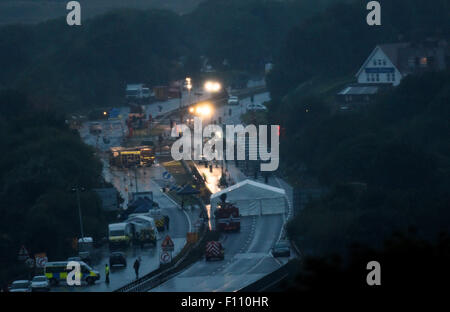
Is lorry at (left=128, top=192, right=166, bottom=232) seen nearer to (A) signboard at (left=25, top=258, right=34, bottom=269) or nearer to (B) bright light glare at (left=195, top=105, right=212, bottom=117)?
(A) signboard at (left=25, top=258, right=34, bottom=269)

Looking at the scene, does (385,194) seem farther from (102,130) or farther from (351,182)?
(102,130)

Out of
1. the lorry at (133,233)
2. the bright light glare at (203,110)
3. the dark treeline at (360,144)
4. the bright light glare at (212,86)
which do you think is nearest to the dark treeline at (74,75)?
the lorry at (133,233)

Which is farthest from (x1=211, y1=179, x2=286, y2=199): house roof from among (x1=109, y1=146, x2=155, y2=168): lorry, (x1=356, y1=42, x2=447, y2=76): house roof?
(x1=356, y1=42, x2=447, y2=76): house roof

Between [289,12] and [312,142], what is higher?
[289,12]

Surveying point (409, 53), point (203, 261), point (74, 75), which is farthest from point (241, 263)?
point (74, 75)

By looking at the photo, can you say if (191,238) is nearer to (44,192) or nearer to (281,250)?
(281,250)

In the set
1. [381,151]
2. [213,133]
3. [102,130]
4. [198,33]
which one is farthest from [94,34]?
[381,151]
